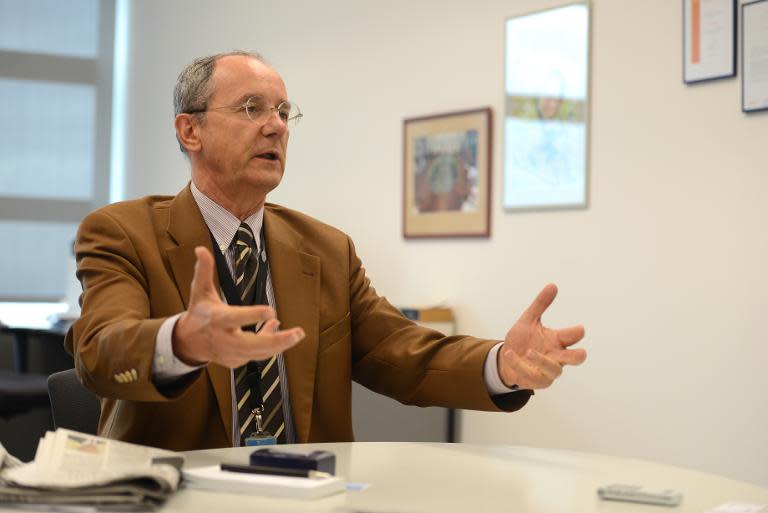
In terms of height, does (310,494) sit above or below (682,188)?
below

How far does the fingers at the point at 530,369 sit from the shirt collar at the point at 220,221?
0.66 metres

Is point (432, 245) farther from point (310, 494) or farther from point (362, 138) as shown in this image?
point (310, 494)

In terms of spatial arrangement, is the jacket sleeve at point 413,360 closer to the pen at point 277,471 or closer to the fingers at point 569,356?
the fingers at point 569,356

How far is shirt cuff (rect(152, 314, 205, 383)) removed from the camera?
1586mm

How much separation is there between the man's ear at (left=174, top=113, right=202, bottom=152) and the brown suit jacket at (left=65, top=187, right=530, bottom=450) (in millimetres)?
146

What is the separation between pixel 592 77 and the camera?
401cm

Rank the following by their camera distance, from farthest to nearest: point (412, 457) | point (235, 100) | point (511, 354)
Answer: point (235, 100) → point (511, 354) → point (412, 457)

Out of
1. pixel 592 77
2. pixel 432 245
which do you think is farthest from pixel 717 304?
pixel 432 245

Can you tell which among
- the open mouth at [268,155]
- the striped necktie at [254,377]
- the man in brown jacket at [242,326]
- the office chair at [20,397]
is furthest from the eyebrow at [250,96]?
the office chair at [20,397]

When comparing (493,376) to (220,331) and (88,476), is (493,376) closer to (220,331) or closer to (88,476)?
(220,331)

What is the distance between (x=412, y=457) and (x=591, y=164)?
2547mm

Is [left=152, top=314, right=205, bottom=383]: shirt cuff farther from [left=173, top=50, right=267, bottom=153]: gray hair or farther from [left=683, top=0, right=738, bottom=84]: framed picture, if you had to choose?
[left=683, top=0, right=738, bottom=84]: framed picture

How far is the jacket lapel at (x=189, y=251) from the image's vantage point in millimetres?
1983

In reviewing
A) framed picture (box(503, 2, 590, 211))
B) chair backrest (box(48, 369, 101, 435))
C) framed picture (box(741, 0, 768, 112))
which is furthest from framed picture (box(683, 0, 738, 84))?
chair backrest (box(48, 369, 101, 435))
